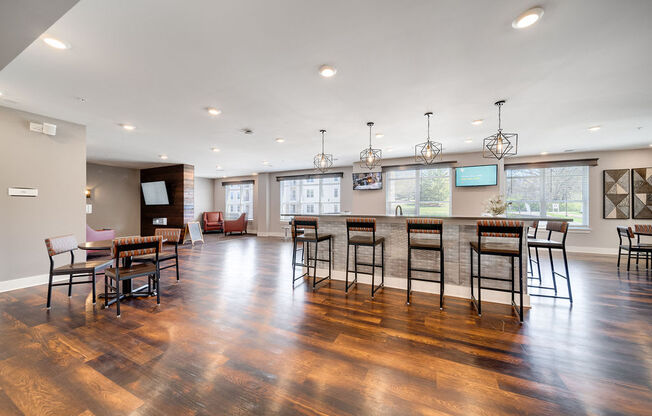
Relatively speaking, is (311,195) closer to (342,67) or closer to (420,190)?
(420,190)

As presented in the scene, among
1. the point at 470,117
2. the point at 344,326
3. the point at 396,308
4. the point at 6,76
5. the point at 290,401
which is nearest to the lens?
the point at 290,401

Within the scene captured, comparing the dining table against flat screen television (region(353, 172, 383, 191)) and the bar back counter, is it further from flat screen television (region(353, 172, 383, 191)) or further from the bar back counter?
flat screen television (region(353, 172, 383, 191))

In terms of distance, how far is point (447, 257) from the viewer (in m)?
3.11

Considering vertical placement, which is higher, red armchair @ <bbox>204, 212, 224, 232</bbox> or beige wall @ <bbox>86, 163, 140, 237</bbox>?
beige wall @ <bbox>86, 163, 140, 237</bbox>

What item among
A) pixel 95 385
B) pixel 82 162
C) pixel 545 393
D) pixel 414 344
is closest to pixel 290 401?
pixel 414 344

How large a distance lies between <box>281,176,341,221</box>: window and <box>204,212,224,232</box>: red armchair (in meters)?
2.92

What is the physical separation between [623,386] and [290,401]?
217cm

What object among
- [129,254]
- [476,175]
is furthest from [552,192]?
[129,254]

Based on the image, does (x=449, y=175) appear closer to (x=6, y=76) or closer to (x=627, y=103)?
(x=627, y=103)

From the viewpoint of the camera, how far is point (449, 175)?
6.56 metres

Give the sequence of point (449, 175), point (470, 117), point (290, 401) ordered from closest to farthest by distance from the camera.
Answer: point (290, 401) → point (470, 117) → point (449, 175)

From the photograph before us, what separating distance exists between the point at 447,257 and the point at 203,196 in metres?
10.6

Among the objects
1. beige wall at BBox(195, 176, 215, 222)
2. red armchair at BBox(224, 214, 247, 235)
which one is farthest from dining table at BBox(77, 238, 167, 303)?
beige wall at BBox(195, 176, 215, 222)

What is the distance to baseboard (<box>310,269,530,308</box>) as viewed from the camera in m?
2.82
